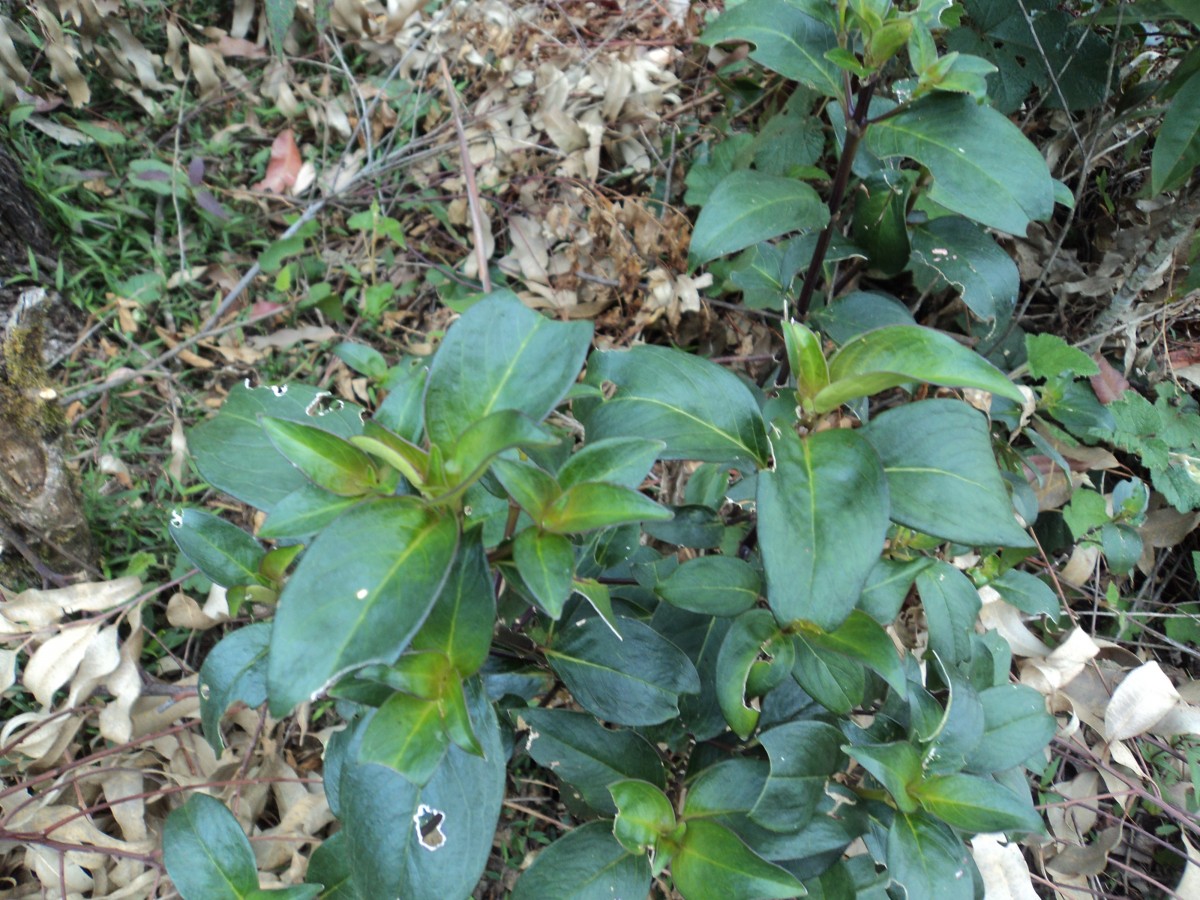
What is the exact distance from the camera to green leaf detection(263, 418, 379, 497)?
0.82 metres

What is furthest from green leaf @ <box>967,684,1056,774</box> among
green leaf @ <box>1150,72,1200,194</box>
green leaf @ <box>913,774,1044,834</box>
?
green leaf @ <box>1150,72,1200,194</box>

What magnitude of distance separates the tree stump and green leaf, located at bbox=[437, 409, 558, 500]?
130 cm

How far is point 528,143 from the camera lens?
8.36ft

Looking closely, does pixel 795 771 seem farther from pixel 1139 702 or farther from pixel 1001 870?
pixel 1139 702

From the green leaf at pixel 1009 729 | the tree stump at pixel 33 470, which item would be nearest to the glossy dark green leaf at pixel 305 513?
the green leaf at pixel 1009 729

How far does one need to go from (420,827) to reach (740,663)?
1.41 ft

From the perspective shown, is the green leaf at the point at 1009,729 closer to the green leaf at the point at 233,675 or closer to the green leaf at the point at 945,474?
Result: the green leaf at the point at 945,474

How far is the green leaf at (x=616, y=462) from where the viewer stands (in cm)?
86

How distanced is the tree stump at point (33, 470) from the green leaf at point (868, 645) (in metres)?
1.61

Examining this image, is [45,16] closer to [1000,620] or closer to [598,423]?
[598,423]

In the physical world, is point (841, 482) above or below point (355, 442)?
below

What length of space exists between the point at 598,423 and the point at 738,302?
1429mm

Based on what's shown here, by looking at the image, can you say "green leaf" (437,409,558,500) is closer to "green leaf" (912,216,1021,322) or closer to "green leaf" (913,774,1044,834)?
"green leaf" (913,774,1044,834)

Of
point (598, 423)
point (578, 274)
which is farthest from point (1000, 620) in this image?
point (578, 274)
